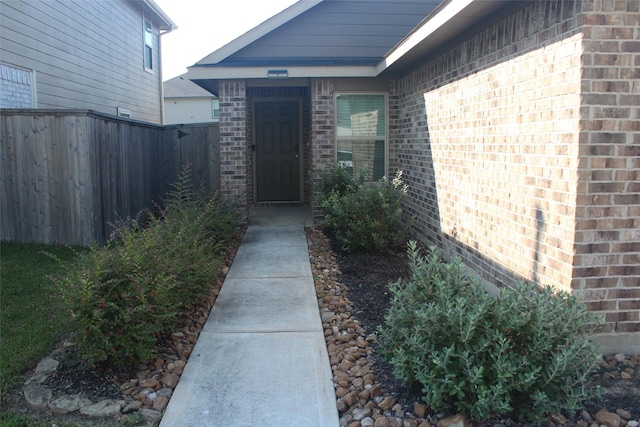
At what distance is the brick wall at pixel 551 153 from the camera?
12.6ft

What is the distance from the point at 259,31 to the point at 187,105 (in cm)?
1948

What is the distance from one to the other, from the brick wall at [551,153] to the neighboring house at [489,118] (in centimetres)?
1

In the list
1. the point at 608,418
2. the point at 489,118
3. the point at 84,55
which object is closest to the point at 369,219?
the point at 489,118

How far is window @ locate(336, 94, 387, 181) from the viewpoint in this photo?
31.3 ft

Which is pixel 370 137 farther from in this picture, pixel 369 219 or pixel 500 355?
pixel 500 355

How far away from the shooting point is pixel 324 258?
7.41 meters

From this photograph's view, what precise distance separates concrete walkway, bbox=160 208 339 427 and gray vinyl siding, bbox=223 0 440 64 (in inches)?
173

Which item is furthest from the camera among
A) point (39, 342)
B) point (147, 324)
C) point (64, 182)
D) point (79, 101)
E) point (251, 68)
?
point (79, 101)

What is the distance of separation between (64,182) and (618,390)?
23.5 ft

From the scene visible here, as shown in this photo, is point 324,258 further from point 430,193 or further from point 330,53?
→ point 330,53

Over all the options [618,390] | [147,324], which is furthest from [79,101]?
[618,390]

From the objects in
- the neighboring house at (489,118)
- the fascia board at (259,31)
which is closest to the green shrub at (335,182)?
the neighboring house at (489,118)

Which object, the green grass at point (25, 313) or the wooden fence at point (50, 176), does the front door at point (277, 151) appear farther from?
the green grass at point (25, 313)

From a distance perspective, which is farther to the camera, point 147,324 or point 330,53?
point 330,53
